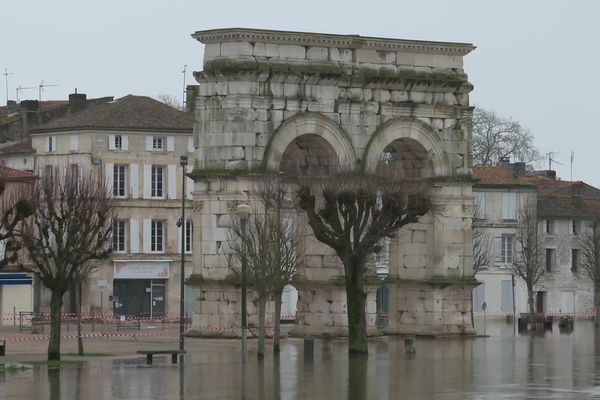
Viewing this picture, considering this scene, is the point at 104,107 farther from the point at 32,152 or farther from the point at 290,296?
the point at 290,296

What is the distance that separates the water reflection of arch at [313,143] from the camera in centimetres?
7056

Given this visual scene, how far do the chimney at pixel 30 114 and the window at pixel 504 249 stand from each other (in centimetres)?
2688

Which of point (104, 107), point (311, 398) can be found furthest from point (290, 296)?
point (311, 398)

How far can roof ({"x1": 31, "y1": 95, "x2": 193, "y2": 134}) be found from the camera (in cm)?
9781

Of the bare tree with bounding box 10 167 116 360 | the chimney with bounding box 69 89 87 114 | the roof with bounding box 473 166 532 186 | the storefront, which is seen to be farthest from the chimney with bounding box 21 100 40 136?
the bare tree with bounding box 10 167 116 360

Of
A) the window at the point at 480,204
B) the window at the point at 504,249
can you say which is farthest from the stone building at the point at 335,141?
the window at the point at 504,249

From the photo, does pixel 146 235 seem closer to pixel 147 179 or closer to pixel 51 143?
pixel 147 179

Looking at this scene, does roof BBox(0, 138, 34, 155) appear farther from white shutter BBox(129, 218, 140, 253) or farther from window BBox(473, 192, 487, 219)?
window BBox(473, 192, 487, 219)

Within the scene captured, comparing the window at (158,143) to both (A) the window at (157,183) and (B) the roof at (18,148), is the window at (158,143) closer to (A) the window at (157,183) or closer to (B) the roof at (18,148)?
(A) the window at (157,183)

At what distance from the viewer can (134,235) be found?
9838cm

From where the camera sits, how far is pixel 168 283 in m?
99.0

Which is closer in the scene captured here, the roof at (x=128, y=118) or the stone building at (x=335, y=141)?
the stone building at (x=335, y=141)

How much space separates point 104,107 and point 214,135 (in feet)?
106

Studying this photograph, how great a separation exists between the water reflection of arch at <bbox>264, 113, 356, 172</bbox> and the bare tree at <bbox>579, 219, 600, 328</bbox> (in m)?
28.3
